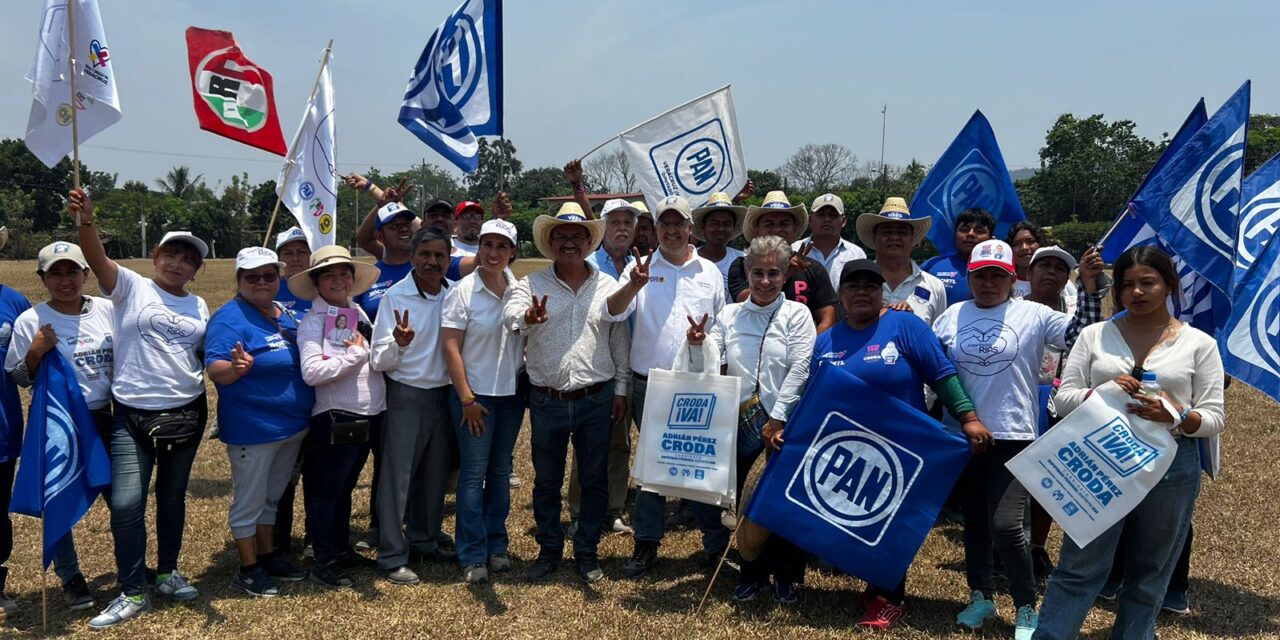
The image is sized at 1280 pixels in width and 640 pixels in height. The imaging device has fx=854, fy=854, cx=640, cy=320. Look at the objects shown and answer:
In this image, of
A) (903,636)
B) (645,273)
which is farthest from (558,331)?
(903,636)

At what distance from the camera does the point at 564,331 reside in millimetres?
5535

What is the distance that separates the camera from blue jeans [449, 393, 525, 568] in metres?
5.68

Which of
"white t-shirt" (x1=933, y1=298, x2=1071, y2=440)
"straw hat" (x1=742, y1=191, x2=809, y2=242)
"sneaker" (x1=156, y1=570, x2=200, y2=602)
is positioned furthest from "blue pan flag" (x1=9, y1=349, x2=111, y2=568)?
"white t-shirt" (x1=933, y1=298, x2=1071, y2=440)

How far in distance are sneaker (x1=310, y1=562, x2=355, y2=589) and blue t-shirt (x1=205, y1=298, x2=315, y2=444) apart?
1015 mm

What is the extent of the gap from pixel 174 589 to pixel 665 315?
11.7ft

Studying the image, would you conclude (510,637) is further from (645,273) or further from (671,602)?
(645,273)

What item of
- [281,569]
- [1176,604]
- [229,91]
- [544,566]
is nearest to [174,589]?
[281,569]

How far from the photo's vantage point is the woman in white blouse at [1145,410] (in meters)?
4.12

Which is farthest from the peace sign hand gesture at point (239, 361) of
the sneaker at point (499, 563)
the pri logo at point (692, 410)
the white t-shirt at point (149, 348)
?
the pri logo at point (692, 410)

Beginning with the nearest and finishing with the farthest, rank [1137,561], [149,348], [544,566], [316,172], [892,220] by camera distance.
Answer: [1137,561] < [149,348] < [544,566] < [892,220] < [316,172]

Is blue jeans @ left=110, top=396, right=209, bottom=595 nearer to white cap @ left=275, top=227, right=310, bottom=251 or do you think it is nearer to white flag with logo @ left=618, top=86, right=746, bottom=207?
white cap @ left=275, top=227, right=310, bottom=251

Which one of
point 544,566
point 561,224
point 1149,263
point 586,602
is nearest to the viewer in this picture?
point 1149,263

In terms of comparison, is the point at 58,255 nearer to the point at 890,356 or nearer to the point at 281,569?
the point at 281,569

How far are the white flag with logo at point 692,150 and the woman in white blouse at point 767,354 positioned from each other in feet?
7.89
